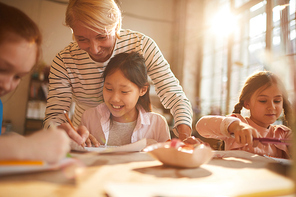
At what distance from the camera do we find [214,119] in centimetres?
75

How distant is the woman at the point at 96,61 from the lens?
772 mm

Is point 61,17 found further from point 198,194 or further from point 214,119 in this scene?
point 198,194

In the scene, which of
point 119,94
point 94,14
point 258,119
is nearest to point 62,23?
point 94,14

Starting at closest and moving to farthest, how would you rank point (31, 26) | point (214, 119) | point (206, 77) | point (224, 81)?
point (31, 26) < point (214, 119) < point (224, 81) < point (206, 77)

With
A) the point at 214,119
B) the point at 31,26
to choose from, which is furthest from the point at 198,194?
the point at 214,119

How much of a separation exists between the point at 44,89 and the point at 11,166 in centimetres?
320

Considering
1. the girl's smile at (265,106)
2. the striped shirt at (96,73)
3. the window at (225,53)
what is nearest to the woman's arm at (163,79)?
the striped shirt at (96,73)

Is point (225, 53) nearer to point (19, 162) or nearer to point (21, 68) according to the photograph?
point (21, 68)

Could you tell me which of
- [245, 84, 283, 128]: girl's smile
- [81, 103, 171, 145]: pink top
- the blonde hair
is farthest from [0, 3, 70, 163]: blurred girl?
[245, 84, 283, 128]: girl's smile

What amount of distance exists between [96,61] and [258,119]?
0.61m

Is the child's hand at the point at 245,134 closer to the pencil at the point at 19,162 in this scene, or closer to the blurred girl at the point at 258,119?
the blurred girl at the point at 258,119

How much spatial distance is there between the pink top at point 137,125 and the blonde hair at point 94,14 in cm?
29

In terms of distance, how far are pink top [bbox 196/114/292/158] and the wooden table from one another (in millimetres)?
299

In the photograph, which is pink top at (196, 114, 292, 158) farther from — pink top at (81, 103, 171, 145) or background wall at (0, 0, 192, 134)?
background wall at (0, 0, 192, 134)
